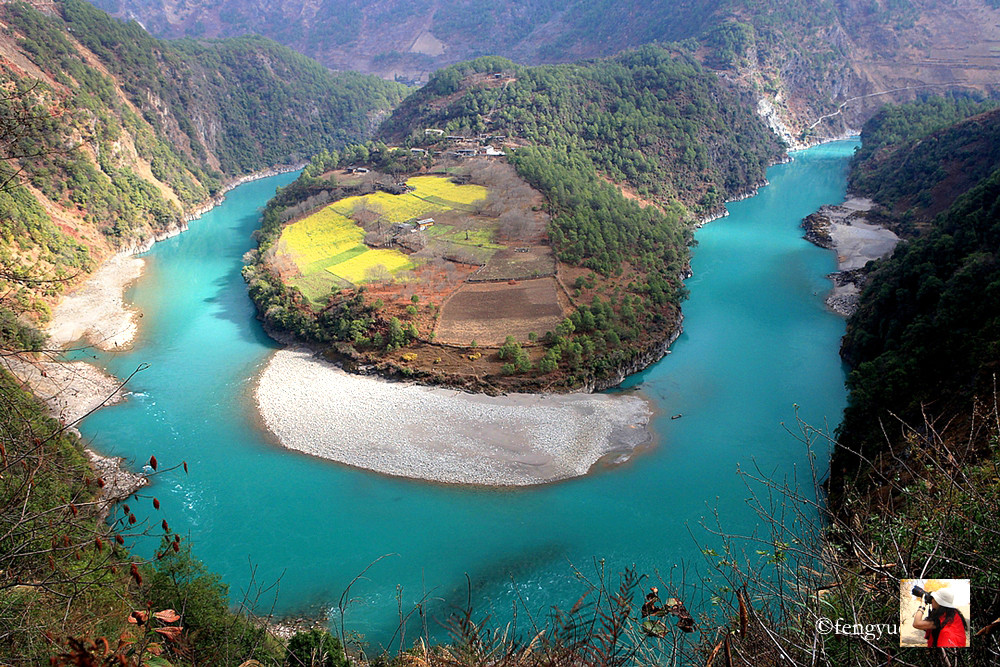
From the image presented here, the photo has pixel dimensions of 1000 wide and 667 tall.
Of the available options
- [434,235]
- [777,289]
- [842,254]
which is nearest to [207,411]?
[434,235]

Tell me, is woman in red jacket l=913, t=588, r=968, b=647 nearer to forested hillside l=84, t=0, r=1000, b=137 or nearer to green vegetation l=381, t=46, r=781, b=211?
green vegetation l=381, t=46, r=781, b=211

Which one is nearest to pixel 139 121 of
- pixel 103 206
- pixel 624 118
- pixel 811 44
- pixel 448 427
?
pixel 103 206

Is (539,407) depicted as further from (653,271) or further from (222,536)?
(653,271)

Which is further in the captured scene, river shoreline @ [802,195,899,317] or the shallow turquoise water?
river shoreline @ [802,195,899,317]

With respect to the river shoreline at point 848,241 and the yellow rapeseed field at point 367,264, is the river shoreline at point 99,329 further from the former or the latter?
the river shoreline at point 848,241

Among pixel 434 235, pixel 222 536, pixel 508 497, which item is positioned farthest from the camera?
pixel 434 235

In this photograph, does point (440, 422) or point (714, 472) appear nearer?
point (714, 472)

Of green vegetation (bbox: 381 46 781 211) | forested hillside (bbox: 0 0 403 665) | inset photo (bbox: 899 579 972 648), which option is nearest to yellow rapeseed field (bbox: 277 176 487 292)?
green vegetation (bbox: 381 46 781 211)
